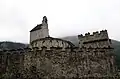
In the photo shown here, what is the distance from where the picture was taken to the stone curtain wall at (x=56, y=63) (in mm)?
18781

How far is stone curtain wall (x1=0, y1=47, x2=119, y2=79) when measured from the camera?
18781 millimetres

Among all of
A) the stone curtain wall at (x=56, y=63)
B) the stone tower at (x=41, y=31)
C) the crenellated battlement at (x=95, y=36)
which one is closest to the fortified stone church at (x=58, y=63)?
the stone curtain wall at (x=56, y=63)

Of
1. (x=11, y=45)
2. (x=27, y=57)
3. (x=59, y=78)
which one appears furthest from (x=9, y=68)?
(x=11, y=45)

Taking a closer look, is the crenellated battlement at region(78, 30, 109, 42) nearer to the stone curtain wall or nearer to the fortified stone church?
the fortified stone church

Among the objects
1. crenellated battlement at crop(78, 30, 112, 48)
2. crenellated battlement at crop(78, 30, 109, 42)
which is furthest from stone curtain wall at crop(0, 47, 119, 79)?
crenellated battlement at crop(78, 30, 109, 42)

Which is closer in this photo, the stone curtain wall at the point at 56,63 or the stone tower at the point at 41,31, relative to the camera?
the stone curtain wall at the point at 56,63

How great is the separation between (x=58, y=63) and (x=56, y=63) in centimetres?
21

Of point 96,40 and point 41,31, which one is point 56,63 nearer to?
point 96,40

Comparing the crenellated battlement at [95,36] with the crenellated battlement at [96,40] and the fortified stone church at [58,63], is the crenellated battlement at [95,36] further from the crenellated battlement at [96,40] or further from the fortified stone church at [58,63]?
the fortified stone church at [58,63]

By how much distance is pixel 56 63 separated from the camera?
62.1ft

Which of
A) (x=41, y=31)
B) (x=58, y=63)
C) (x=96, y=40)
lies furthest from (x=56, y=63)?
(x=41, y=31)

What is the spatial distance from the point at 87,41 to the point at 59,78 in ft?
25.6

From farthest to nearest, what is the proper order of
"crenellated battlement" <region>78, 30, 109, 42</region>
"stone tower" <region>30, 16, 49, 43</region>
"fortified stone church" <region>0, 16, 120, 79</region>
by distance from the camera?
"stone tower" <region>30, 16, 49, 43</region> → "crenellated battlement" <region>78, 30, 109, 42</region> → "fortified stone church" <region>0, 16, 120, 79</region>

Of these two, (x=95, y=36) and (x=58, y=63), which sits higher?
(x=95, y=36)
